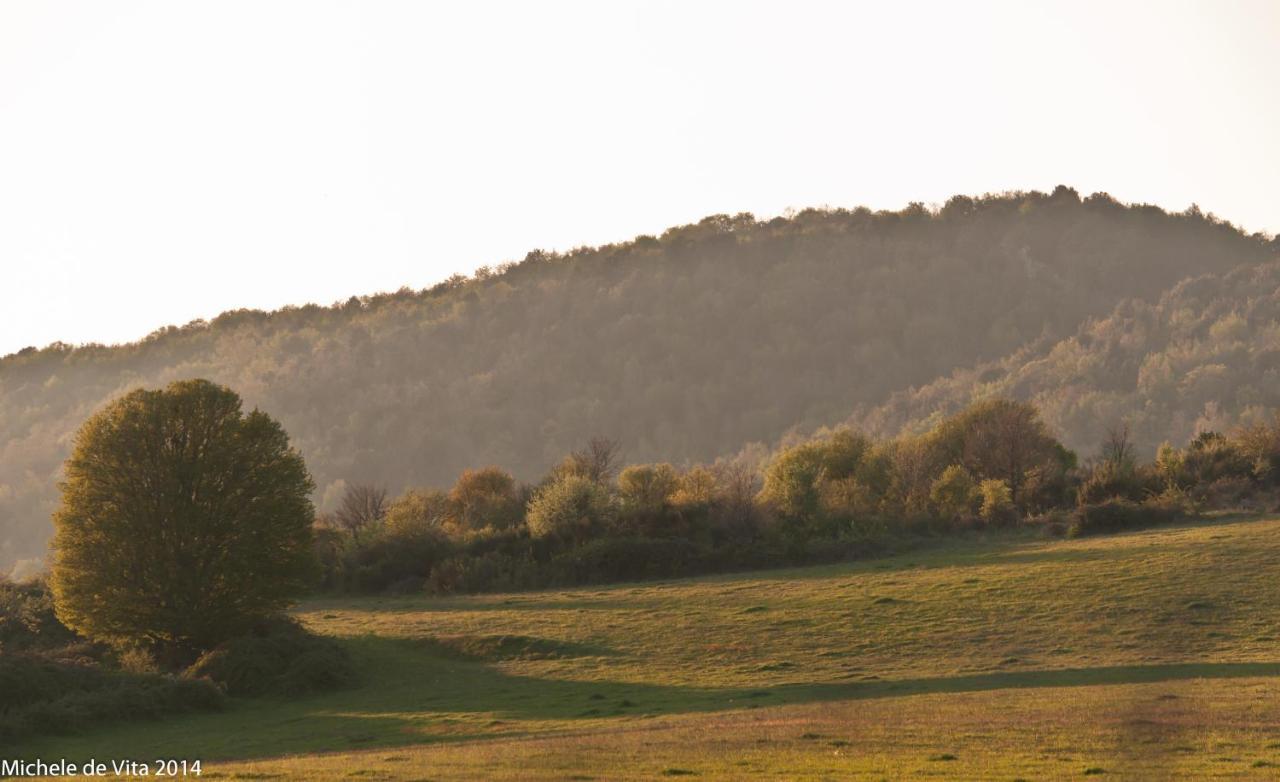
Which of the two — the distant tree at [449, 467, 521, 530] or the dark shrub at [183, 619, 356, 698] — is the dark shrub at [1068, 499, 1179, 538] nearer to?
the distant tree at [449, 467, 521, 530]

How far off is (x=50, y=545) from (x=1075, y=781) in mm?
38512

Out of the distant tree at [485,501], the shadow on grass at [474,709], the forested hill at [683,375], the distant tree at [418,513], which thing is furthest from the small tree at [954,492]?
the forested hill at [683,375]

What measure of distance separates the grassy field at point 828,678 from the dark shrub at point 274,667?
46.0 inches

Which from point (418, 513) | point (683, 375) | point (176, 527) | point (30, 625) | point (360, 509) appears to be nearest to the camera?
point (176, 527)

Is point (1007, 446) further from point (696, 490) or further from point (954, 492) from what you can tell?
point (696, 490)

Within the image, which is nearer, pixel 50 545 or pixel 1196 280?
pixel 50 545

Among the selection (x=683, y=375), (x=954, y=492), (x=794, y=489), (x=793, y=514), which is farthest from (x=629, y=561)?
(x=683, y=375)

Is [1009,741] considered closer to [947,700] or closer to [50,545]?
[947,700]

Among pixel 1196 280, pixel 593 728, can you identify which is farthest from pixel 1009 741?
pixel 1196 280

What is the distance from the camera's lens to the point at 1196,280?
547ft

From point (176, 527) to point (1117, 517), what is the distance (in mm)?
39008

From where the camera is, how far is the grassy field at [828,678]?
77.8ft

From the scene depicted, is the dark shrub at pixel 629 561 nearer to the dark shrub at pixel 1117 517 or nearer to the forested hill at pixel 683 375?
the dark shrub at pixel 1117 517

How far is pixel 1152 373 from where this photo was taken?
5507 inches
